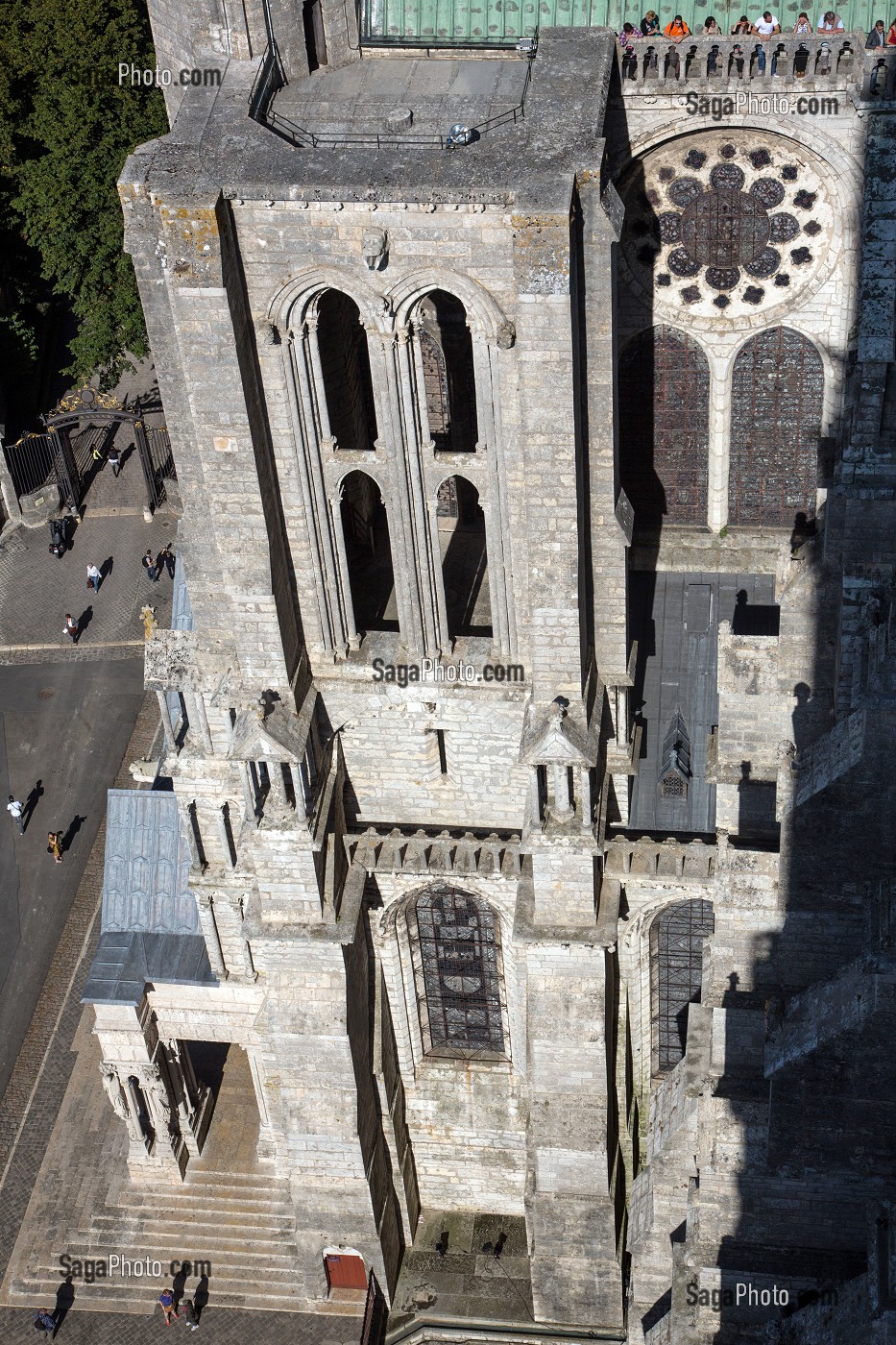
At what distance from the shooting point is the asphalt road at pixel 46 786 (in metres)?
60.3

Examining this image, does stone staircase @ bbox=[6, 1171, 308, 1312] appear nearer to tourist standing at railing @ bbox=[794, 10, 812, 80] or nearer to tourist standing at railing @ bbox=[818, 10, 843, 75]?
tourist standing at railing @ bbox=[794, 10, 812, 80]

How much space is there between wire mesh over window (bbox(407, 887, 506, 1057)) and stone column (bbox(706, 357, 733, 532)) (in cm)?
1158

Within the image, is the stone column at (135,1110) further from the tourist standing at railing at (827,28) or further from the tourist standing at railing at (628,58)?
the tourist standing at railing at (827,28)

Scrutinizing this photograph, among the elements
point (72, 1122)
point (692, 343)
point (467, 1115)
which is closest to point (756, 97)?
point (692, 343)

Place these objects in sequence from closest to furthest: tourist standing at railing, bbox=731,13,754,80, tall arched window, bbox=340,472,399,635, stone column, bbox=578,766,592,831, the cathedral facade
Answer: the cathedral facade, stone column, bbox=578,766,592,831, tourist standing at railing, bbox=731,13,754,80, tall arched window, bbox=340,472,399,635

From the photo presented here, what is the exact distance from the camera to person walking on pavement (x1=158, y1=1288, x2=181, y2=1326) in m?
49.7

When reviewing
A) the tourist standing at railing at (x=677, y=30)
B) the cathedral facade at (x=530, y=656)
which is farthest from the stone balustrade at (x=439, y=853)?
the tourist standing at railing at (x=677, y=30)

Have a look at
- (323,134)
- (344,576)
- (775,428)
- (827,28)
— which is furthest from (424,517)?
(827,28)

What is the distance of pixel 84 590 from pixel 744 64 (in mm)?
43251

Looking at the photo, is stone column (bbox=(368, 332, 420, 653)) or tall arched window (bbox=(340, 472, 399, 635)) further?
tall arched window (bbox=(340, 472, 399, 635))

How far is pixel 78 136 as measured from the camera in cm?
7894

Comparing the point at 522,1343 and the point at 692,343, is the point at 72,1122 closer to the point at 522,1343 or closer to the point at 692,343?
the point at 522,1343

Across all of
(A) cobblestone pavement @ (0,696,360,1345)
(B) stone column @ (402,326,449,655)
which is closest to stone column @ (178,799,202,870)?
(B) stone column @ (402,326,449,655)

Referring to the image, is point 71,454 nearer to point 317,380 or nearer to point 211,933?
point 211,933
